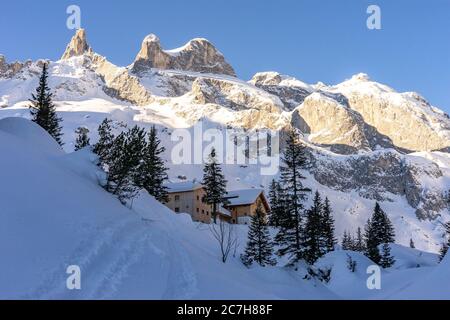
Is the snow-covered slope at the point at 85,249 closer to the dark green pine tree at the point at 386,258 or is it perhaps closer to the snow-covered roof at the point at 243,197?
the dark green pine tree at the point at 386,258

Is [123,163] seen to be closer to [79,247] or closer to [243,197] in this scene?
[79,247]

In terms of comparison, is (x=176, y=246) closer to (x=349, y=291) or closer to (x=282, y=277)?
(x=282, y=277)

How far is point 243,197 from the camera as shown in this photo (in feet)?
273

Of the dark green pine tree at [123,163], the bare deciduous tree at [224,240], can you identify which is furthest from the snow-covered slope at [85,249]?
the bare deciduous tree at [224,240]

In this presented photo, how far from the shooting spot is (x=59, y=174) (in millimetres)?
23953

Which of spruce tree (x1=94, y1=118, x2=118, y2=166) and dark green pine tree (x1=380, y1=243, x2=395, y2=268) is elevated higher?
spruce tree (x1=94, y1=118, x2=118, y2=166)

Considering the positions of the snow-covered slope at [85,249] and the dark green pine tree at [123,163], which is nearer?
the snow-covered slope at [85,249]

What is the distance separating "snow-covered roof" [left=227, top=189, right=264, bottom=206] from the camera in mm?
81000

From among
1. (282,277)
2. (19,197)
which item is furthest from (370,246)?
(19,197)

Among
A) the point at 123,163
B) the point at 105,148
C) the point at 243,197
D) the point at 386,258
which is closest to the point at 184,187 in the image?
the point at 243,197

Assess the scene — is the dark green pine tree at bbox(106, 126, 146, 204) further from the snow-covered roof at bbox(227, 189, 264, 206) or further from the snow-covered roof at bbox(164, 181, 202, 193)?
the snow-covered roof at bbox(227, 189, 264, 206)

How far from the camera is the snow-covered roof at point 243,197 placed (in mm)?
81000

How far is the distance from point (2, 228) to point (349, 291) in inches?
1033

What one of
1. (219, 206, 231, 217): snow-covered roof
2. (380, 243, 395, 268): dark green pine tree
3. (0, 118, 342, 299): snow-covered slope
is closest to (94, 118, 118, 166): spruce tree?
(0, 118, 342, 299): snow-covered slope
